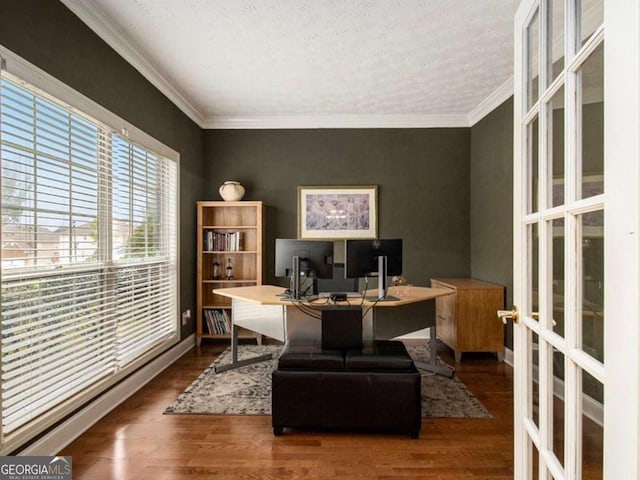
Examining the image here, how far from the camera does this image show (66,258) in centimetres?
232

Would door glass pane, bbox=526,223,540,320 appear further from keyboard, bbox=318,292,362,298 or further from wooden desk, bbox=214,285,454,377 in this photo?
keyboard, bbox=318,292,362,298

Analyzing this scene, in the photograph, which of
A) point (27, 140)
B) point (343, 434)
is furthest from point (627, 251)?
point (27, 140)

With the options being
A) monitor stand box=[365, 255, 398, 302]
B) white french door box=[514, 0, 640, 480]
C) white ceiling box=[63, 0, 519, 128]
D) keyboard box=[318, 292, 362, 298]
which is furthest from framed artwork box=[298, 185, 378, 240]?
white french door box=[514, 0, 640, 480]

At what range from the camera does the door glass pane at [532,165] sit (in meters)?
1.18

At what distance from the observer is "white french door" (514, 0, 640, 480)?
67cm

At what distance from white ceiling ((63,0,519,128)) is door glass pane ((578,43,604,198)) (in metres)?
1.86

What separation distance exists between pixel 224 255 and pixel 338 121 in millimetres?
2097

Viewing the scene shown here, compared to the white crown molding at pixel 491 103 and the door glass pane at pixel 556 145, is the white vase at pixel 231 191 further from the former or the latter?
the door glass pane at pixel 556 145

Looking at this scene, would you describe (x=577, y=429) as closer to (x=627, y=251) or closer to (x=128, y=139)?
(x=627, y=251)

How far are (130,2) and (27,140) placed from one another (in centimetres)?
107

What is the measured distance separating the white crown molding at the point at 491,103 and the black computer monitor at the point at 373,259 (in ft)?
6.23

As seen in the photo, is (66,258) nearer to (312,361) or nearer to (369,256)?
(312,361)

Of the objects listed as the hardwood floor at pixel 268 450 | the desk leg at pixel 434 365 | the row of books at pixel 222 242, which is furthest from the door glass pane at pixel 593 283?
the row of books at pixel 222 242

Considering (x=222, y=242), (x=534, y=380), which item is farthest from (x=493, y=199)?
(x=534, y=380)
